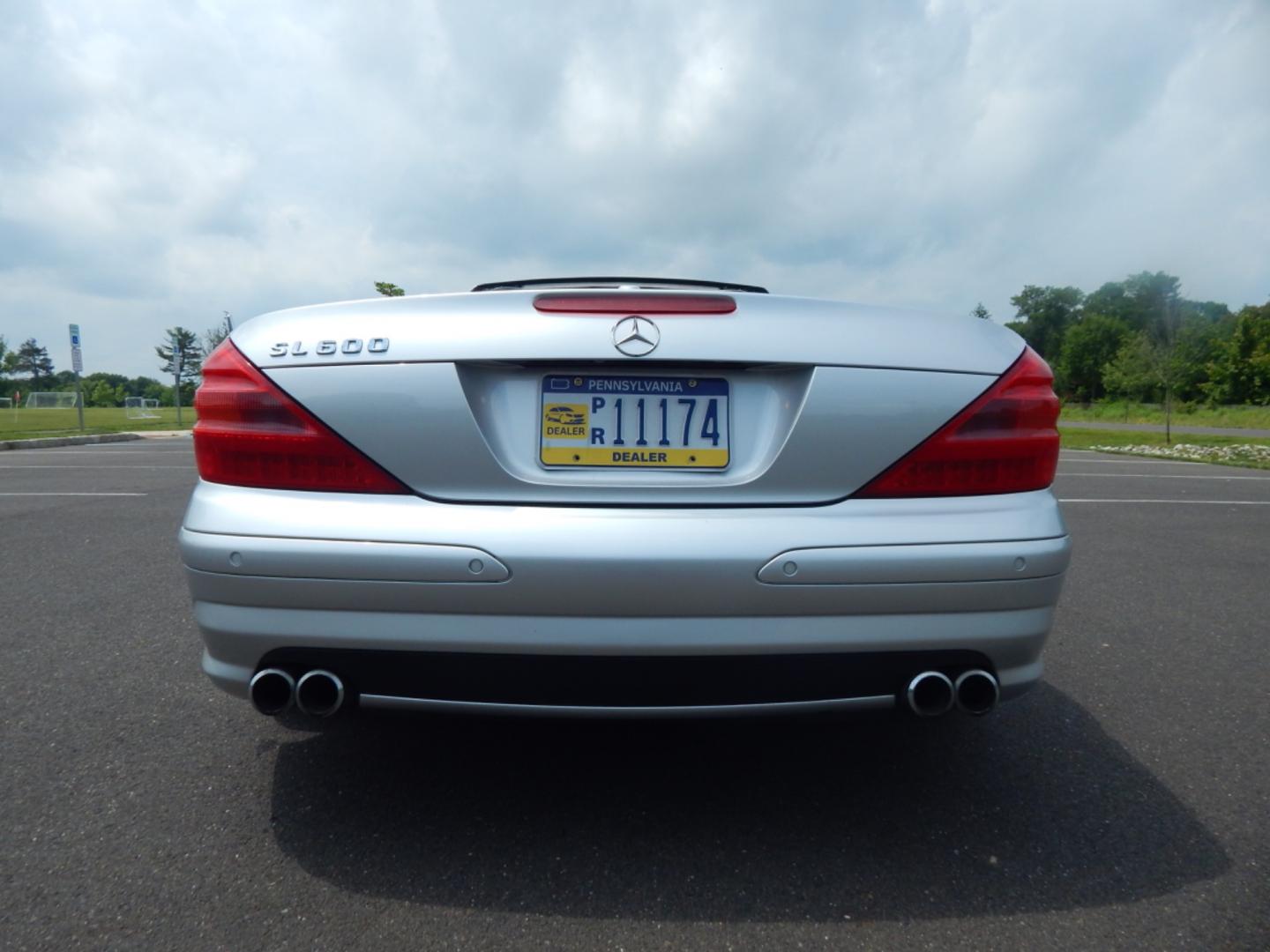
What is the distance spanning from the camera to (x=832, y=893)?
72.4 inches

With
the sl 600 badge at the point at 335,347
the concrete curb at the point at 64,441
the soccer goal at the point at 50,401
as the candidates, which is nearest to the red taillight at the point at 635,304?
the sl 600 badge at the point at 335,347

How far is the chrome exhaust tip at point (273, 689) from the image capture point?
1889mm

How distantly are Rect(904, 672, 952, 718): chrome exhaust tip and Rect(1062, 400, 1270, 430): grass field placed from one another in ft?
123

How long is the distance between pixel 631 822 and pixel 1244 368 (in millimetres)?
67864

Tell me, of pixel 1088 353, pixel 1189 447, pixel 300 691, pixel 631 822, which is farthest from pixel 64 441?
pixel 1088 353

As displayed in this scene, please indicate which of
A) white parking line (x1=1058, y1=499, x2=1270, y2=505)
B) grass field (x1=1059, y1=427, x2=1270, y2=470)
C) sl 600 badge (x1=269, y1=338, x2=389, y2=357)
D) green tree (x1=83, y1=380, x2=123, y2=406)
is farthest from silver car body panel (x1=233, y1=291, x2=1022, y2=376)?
green tree (x1=83, y1=380, x2=123, y2=406)

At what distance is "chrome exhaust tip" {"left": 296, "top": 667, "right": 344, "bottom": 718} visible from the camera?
6.15ft

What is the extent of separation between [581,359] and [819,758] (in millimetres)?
1371

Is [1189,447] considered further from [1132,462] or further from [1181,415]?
[1181,415]

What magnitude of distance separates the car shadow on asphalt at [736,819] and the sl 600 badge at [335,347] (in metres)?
0.83

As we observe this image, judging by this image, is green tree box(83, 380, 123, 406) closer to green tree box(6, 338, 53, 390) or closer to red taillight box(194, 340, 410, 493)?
green tree box(6, 338, 53, 390)

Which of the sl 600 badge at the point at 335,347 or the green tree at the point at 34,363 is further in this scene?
the green tree at the point at 34,363

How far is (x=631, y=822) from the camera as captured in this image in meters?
2.12

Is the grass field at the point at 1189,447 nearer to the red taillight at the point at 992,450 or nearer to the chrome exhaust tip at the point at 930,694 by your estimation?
the red taillight at the point at 992,450
